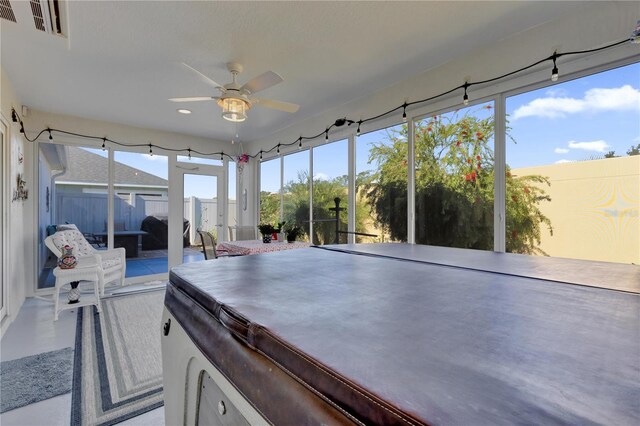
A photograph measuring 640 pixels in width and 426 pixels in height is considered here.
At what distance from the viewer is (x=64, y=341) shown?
8.34 feet

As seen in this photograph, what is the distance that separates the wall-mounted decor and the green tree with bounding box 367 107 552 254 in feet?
13.3

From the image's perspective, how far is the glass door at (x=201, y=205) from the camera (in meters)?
5.34

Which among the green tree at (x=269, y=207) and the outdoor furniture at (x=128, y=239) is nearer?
the outdoor furniture at (x=128, y=239)

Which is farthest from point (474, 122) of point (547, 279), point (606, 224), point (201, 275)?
point (201, 275)

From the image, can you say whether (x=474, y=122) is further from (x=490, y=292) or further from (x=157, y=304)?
(x=157, y=304)

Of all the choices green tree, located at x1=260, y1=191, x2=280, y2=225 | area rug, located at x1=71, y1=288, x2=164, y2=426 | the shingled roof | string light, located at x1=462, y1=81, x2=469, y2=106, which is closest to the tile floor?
area rug, located at x1=71, y1=288, x2=164, y2=426

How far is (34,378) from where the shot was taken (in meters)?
1.96

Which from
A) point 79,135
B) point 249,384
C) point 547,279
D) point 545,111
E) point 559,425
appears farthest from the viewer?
point 79,135

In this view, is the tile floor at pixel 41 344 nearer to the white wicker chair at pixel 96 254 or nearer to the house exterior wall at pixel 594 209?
the white wicker chair at pixel 96 254

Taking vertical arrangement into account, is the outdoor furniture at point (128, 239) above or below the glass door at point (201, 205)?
below

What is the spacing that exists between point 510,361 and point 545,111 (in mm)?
2514

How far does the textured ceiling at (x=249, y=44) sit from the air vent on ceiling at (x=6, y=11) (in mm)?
39

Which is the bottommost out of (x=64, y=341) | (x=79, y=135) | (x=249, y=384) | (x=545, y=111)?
(x=64, y=341)

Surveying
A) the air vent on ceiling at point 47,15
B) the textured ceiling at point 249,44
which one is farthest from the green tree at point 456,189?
the air vent on ceiling at point 47,15
